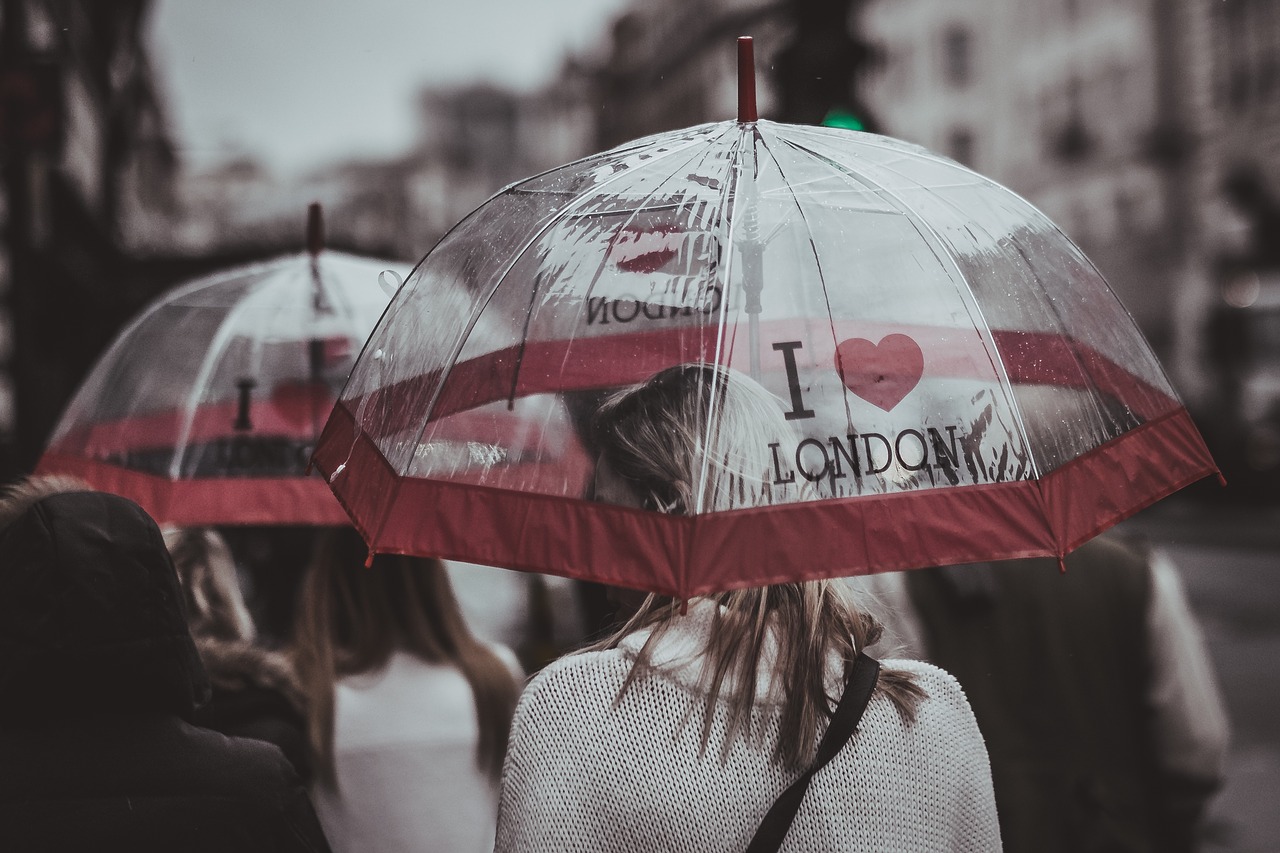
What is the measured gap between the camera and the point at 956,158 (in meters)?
48.9

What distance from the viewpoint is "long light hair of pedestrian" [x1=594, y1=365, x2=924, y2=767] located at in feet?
6.57

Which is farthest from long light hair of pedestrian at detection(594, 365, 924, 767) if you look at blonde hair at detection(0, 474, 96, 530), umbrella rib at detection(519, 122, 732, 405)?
blonde hair at detection(0, 474, 96, 530)

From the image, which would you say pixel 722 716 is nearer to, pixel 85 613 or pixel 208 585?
pixel 85 613

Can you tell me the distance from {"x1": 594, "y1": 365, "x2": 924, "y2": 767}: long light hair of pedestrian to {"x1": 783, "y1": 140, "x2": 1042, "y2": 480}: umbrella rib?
44cm

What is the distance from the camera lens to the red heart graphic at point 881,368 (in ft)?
7.07

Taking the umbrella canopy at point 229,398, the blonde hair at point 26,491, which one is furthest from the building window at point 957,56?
the blonde hair at point 26,491

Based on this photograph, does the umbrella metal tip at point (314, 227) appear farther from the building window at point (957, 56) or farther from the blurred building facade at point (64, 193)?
the building window at point (957, 56)

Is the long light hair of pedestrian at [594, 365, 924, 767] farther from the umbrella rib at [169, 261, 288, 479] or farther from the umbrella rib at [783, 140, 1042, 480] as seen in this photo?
the umbrella rib at [169, 261, 288, 479]

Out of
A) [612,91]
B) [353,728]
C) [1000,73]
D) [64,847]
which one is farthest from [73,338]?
[612,91]

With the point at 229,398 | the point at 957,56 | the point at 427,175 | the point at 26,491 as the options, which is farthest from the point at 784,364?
the point at 427,175

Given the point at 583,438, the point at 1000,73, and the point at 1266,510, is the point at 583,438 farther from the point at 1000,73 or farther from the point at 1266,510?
the point at 1000,73

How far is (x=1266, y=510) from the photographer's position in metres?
24.3

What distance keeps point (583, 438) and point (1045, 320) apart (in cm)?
90

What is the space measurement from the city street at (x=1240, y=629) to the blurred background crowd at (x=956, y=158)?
35mm
